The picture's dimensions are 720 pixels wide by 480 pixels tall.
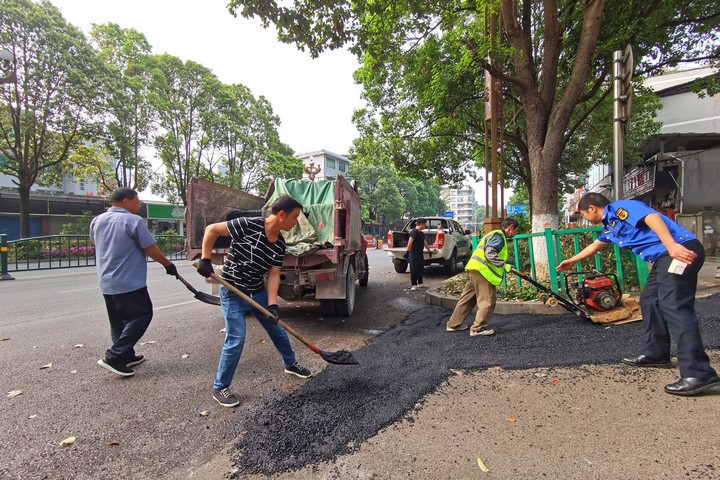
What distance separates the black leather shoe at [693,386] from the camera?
8.75 feet

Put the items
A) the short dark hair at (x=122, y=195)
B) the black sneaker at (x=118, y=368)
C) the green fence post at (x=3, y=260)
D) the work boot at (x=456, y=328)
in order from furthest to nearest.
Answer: the green fence post at (x=3, y=260), the work boot at (x=456, y=328), the short dark hair at (x=122, y=195), the black sneaker at (x=118, y=368)

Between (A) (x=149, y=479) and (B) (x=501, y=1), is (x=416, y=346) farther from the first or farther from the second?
(B) (x=501, y=1)

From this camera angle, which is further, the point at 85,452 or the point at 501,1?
the point at 501,1

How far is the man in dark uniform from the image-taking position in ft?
8.88

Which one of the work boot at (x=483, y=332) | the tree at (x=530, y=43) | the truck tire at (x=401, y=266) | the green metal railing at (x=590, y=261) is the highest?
the tree at (x=530, y=43)

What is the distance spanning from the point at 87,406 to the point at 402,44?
28.7ft

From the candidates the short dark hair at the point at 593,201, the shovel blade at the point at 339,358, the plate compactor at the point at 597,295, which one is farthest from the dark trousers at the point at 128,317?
the short dark hair at the point at 593,201

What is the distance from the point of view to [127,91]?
63.7 feet

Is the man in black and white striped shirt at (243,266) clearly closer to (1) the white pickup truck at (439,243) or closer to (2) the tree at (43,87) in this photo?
(1) the white pickup truck at (439,243)

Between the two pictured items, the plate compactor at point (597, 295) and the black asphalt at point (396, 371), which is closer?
the black asphalt at point (396, 371)

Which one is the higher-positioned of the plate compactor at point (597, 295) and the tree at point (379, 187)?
the tree at point (379, 187)

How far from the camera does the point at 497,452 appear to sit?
2.18 m

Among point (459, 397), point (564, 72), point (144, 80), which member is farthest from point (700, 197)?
point (144, 80)

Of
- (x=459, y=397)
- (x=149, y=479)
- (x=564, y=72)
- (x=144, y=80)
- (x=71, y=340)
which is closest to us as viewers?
(x=149, y=479)
